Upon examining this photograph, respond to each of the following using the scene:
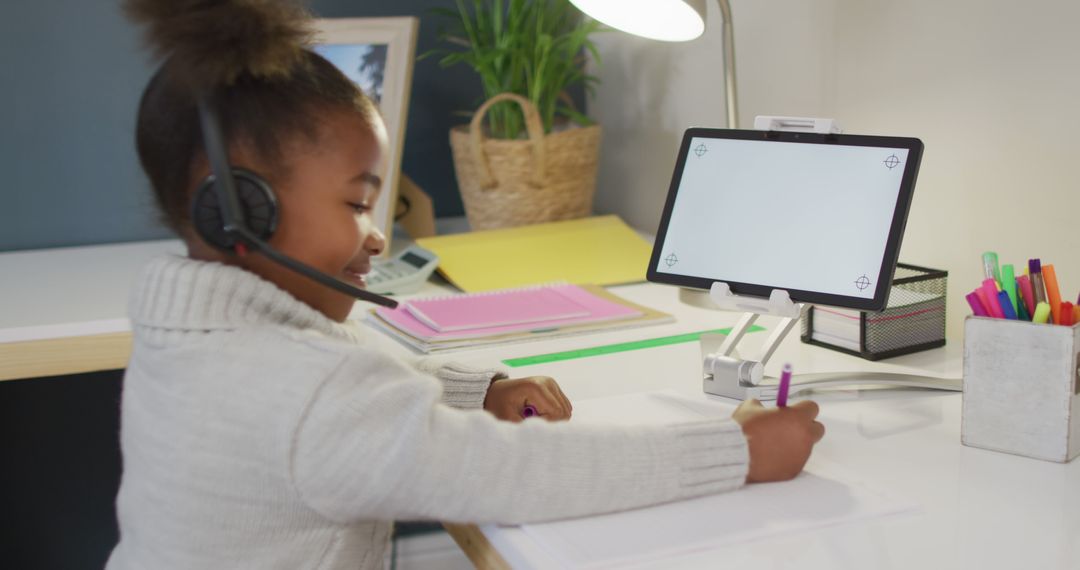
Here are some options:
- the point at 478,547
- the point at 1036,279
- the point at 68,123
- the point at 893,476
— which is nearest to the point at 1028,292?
the point at 1036,279

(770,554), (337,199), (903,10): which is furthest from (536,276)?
(770,554)

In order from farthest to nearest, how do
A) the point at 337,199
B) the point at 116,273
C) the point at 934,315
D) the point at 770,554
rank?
the point at 116,273 < the point at 934,315 < the point at 337,199 < the point at 770,554

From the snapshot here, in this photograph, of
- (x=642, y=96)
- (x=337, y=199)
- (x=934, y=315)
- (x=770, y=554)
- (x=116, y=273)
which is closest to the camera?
(x=770, y=554)

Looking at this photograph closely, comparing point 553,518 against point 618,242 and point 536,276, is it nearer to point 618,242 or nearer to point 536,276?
point 536,276

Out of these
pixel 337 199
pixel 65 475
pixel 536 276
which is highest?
pixel 337 199

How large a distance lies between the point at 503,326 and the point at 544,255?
1.35 feet

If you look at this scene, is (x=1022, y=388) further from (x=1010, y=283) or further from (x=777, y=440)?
(x=777, y=440)

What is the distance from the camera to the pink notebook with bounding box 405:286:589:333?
129 cm

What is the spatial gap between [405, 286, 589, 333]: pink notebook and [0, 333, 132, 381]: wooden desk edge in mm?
357

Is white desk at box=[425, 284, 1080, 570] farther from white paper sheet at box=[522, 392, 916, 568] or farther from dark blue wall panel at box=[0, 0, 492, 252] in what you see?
dark blue wall panel at box=[0, 0, 492, 252]

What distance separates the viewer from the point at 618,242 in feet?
5.67

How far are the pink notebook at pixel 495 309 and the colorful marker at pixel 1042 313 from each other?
596 millimetres

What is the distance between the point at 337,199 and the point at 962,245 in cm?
75

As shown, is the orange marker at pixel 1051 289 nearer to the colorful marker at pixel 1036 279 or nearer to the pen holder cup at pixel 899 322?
the colorful marker at pixel 1036 279
